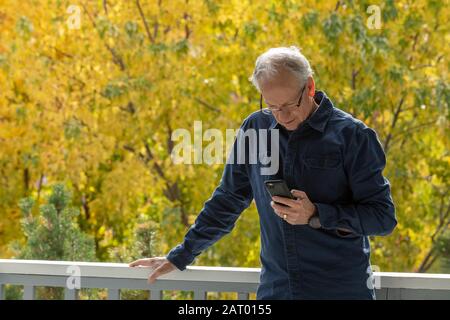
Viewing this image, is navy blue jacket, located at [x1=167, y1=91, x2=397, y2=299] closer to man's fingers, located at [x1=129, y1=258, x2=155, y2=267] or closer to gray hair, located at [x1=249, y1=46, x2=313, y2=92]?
gray hair, located at [x1=249, y1=46, x2=313, y2=92]

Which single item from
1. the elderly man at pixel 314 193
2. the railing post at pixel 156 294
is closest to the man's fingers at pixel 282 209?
the elderly man at pixel 314 193

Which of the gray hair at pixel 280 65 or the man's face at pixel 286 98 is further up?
the gray hair at pixel 280 65

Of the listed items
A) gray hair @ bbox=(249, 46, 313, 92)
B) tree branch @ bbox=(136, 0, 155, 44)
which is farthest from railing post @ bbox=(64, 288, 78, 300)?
tree branch @ bbox=(136, 0, 155, 44)

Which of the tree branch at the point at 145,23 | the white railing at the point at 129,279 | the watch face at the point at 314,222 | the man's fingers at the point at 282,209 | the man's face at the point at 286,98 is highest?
the tree branch at the point at 145,23

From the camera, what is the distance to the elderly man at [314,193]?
1.55 metres

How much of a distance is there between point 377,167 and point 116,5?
4.26 meters

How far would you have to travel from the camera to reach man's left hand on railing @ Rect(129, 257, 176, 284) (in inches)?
73.6

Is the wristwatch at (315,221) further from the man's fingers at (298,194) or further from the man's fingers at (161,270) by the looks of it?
the man's fingers at (161,270)

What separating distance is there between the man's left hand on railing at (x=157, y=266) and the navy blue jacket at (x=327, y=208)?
0.29 meters

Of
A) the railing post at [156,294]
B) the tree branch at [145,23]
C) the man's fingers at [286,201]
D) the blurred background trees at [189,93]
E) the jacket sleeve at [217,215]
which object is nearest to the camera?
the man's fingers at [286,201]

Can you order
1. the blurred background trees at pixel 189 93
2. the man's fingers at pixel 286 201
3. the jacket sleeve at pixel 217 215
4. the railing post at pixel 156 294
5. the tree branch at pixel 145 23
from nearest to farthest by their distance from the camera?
1. the man's fingers at pixel 286 201
2. the jacket sleeve at pixel 217 215
3. the railing post at pixel 156 294
4. the blurred background trees at pixel 189 93
5. the tree branch at pixel 145 23

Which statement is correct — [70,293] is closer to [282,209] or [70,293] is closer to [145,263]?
[145,263]
